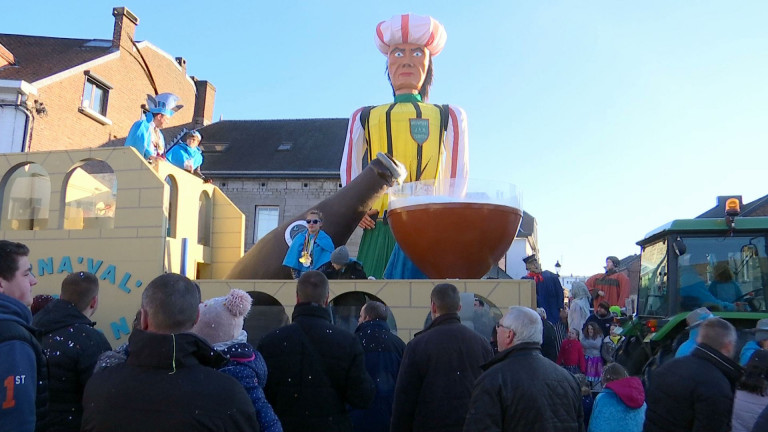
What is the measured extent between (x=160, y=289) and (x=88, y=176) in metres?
5.01

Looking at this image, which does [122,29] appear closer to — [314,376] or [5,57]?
[5,57]

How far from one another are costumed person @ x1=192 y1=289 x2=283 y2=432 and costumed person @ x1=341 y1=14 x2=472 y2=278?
382 cm

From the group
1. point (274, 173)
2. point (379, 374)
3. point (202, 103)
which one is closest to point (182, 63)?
point (202, 103)

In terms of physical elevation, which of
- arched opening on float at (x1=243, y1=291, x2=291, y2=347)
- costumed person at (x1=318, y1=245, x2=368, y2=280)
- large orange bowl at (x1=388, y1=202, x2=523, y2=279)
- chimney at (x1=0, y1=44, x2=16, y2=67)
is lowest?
arched opening on float at (x1=243, y1=291, x2=291, y2=347)

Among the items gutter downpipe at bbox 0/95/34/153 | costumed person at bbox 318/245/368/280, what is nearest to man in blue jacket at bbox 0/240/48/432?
costumed person at bbox 318/245/368/280

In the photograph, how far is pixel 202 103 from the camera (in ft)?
87.1

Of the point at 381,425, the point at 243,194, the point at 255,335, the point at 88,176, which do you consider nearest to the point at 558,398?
the point at 381,425

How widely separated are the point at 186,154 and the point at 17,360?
19.3 feet

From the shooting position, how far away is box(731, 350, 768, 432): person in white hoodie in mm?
3164

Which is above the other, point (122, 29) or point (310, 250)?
point (122, 29)

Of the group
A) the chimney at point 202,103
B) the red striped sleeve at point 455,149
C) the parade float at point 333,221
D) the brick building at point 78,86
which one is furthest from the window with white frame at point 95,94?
the red striped sleeve at point 455,149

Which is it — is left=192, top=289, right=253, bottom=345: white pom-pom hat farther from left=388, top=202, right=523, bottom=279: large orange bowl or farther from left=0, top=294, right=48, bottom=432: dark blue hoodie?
left=388, top=202, right=523, bottom=279: large orange bowl

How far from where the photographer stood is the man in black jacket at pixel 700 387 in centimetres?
296

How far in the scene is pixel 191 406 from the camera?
72.4 inches
